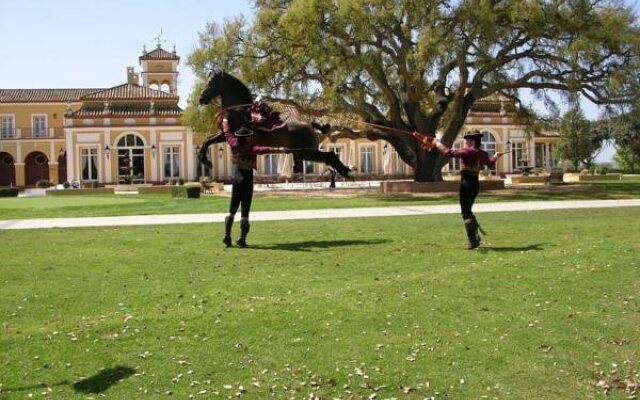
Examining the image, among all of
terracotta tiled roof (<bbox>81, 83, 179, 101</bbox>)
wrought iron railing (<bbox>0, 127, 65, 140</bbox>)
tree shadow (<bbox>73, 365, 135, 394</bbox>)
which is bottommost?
tree shadow (<bbox>73, 365, 135, 394</bbox>)

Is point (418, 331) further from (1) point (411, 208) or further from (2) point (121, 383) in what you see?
(1) point (411, 208)

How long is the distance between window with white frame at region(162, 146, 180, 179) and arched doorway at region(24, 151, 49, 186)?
15162 mm

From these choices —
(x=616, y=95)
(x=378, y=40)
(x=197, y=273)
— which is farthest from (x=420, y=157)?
(x=197, y=273)

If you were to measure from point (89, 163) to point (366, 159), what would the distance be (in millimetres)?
23987

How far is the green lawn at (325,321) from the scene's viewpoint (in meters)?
6.22

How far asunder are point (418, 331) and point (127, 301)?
11.9 feet

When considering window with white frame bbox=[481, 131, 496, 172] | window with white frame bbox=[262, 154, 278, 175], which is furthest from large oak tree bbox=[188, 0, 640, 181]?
window with white frame bbox=[481, 131, 496, 172]

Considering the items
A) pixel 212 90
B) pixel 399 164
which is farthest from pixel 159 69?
pixel 212 90

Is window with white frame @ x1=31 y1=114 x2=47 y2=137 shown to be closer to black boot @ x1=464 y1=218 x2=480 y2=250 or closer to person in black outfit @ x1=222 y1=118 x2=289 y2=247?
person in black outfit @ x1=222 y1=118 x2=289 y2=247

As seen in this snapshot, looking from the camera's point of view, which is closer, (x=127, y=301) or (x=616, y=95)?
(x=127, y=301)

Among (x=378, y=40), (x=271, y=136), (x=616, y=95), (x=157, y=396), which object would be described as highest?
(x=378, y=40)

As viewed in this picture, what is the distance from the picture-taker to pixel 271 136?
1422 centimetres

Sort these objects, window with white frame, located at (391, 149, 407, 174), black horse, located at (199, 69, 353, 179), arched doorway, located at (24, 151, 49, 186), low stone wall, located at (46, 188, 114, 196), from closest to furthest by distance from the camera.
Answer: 1. black horse, located at (199, 69, 353, 179)
2. low stone wall, located at (46, 188, 114, 196)
3. window with white frame, located at (391, 149, 407, 174)
4. arched doorway, located at (24, 151, 49, 186)

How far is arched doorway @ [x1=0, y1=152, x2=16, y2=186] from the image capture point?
66.4m
